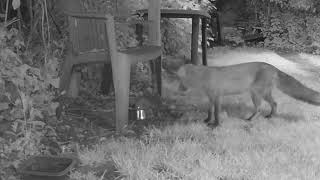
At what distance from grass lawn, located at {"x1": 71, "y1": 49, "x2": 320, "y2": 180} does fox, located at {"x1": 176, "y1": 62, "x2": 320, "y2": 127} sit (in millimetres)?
199

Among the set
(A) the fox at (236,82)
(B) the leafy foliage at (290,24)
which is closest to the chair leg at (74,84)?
(A) the fox at (236,82)

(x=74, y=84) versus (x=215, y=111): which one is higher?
(x=74, y=84)

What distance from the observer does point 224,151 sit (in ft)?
8.84

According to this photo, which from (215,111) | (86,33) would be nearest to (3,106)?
(86,33)

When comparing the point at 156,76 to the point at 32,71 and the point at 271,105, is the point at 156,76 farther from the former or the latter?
the point at 32,71

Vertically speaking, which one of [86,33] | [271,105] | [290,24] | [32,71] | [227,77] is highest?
[290,24]

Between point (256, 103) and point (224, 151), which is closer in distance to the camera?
point (224, 151)

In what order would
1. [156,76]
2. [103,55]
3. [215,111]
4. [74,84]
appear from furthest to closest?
[156,76]
[74,84]
[215,111]
[103,55]

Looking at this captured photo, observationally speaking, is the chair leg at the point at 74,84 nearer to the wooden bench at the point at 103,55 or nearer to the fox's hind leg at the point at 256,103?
the wooden bench at the point at 103,55

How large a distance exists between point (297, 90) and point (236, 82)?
0.50 meters

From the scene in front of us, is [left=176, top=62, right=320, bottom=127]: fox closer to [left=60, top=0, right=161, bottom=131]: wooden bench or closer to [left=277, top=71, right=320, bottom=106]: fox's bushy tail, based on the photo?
[left=277, top=71, right=320, bottom=106]: fox's bushy tail

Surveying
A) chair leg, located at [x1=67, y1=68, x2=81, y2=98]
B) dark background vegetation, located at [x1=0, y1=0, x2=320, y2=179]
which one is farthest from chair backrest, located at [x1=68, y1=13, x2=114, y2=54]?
chair leg, located at [x1=67, y1=68, x2=81, y2=98]

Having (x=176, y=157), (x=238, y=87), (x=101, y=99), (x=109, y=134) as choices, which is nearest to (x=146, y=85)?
(x=101, y=99)

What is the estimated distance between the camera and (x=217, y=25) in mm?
10430
